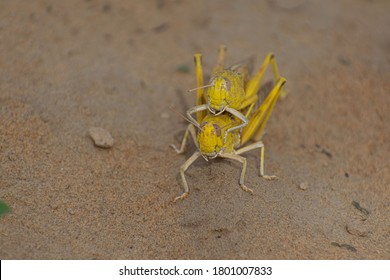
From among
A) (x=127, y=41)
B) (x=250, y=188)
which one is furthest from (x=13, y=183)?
(x=127, y=41)

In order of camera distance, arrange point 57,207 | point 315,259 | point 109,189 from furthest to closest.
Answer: point 109,189, point 57,207, point 315,259

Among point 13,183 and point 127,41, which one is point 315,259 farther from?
point 127,41

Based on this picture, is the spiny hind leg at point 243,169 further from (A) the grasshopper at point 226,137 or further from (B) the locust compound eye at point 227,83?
(B) the locust compound eye at point 227,83

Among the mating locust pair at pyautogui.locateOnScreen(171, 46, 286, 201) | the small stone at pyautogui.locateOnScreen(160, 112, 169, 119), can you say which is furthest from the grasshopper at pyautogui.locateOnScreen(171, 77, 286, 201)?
the small stone at pyautogui.locateOnScreen(160, 112, 169, 119)

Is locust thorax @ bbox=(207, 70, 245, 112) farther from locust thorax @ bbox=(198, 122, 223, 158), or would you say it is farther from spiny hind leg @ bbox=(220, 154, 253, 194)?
spiny hind leg @ bbox=(220, 154, 253, 194)

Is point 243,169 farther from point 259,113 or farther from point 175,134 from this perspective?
point 175,134

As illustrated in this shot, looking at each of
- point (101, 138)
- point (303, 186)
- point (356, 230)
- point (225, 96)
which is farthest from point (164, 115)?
point (356, 230)

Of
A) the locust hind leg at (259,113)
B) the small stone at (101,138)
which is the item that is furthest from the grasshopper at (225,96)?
the small stone at (101,138)
